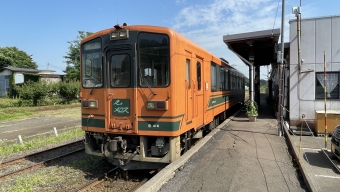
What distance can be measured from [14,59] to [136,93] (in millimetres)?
63888

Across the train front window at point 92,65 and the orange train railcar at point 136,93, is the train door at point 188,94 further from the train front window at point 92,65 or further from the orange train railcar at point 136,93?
the train front window at point 92,65

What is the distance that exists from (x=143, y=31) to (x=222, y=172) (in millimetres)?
3355

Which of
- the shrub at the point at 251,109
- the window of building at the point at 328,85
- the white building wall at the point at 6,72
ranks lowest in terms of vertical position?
the shrub at the point at 251,109

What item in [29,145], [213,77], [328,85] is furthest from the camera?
[328,85]

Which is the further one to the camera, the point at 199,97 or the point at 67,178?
the point at 199,97

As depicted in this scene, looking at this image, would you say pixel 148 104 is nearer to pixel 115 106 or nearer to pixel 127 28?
pixel 115 106

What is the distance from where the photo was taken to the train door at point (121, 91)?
19.3 feet

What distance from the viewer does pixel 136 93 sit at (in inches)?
229

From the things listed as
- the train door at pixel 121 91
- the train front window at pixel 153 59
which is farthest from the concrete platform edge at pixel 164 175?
the train front window at pixel 153 59

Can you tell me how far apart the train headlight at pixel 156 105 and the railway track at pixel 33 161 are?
3.87 m

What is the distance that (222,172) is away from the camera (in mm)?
5668

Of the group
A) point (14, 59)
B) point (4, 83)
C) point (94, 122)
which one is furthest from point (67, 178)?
point (14, 59)

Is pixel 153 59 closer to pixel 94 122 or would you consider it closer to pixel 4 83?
pixel 94 122

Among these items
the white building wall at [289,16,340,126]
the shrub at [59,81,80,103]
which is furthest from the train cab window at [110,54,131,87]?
the shrub at [59,81,80,103]
